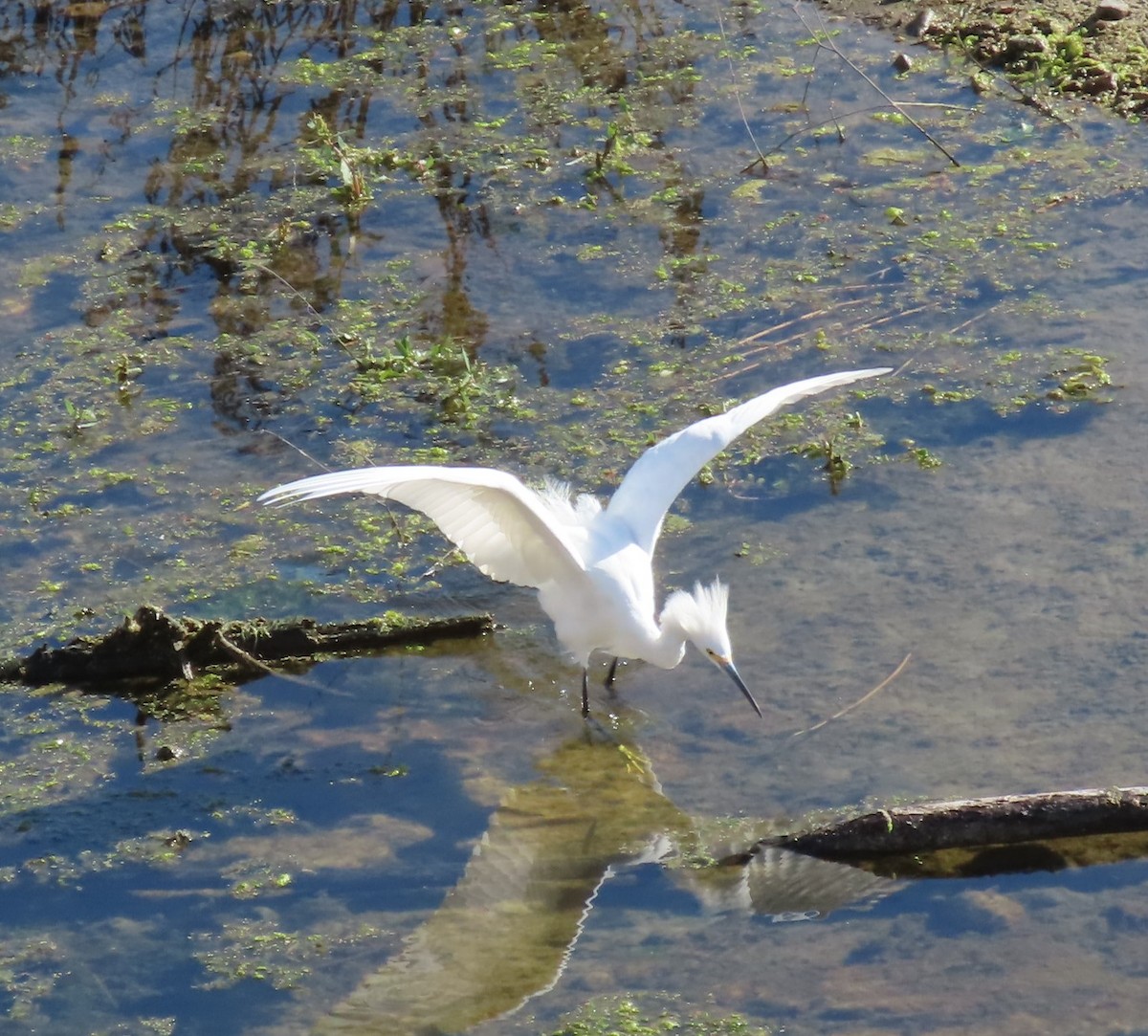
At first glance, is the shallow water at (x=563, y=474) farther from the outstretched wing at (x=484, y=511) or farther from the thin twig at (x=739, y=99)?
the outstretched wing at (x=484, y=511)

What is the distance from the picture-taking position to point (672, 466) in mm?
4578

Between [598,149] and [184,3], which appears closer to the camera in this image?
[598,149]

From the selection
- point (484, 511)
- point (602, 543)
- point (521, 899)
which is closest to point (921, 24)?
point (602, 543)

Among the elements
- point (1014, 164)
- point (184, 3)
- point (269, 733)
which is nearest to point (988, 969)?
point (269, 733)

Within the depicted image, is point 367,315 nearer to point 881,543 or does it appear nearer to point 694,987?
point 881,543

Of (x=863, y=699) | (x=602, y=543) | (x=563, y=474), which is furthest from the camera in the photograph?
(x=563, y=474)

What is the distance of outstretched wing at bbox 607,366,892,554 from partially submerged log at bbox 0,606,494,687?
523 millimetres

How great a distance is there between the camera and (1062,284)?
5.98 metres

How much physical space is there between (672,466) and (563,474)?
770mm

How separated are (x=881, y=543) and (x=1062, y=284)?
1646 mm

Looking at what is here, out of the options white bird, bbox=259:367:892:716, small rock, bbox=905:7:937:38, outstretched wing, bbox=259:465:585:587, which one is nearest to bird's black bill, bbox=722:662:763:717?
white bird, bbox=259:367:892:716

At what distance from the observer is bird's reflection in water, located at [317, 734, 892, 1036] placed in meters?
3.62

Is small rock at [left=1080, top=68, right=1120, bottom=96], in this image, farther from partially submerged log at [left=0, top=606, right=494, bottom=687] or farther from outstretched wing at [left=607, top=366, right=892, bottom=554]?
partially submerged log at [left=0, top=606, right=494, bottom=687]

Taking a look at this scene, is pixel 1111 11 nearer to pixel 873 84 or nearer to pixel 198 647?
pixel 873 84
